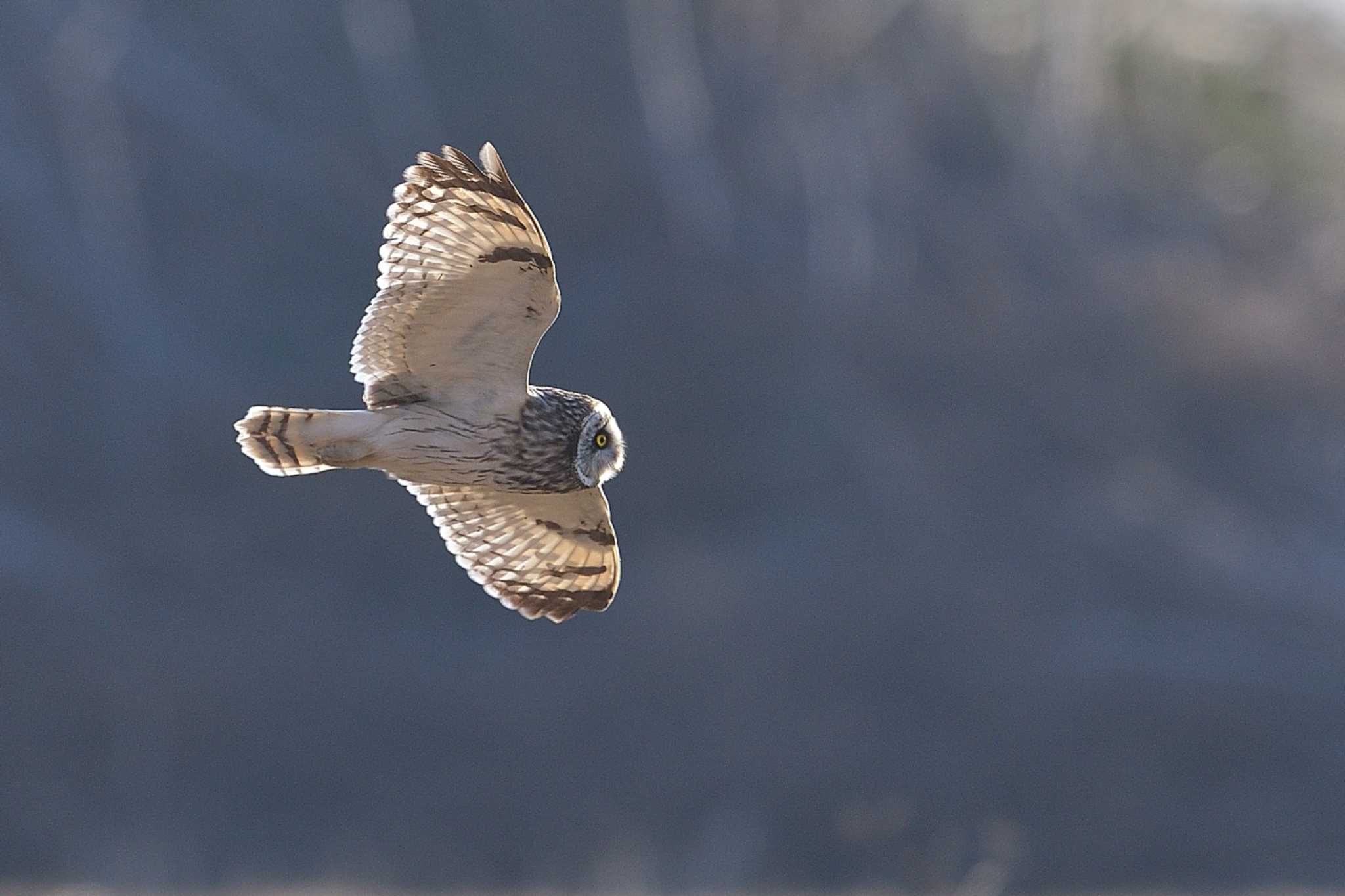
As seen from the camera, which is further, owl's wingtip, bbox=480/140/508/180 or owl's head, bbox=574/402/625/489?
owl's head, bbox=574/402/625/489

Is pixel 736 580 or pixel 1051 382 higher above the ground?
pixel 1051 382

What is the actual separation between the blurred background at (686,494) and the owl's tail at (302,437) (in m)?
8.56

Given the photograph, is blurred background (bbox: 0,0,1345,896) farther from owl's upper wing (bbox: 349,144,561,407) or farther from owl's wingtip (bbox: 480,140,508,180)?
owl's wingtip (bbox: 480,140,508,180)

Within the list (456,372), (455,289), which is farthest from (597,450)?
(455,289)

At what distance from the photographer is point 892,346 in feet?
52.7

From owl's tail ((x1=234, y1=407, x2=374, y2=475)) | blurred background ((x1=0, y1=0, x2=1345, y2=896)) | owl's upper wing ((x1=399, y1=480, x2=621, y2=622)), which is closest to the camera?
owl's tail ((x1=234, y1=407, x2=374, y2=475))

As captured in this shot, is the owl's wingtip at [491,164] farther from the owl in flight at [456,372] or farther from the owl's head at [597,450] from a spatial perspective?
the owl's head at [597,450]

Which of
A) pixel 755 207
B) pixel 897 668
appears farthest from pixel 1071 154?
pixel 897 668

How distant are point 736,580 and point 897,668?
4.44 feet

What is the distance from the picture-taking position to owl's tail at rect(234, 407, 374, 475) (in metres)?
4.20

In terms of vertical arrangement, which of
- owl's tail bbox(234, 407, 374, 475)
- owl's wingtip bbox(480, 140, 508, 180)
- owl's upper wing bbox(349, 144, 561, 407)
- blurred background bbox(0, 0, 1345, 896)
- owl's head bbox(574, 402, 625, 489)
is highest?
blurred background bbox(0, 0, 1345, 896)

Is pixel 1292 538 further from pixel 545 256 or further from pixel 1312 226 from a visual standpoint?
pixel 545 256

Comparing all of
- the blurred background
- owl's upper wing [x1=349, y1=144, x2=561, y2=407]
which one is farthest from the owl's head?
the blurred background

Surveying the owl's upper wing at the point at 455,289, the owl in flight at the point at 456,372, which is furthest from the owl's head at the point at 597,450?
the owl's upper wing at the point at 455,289
